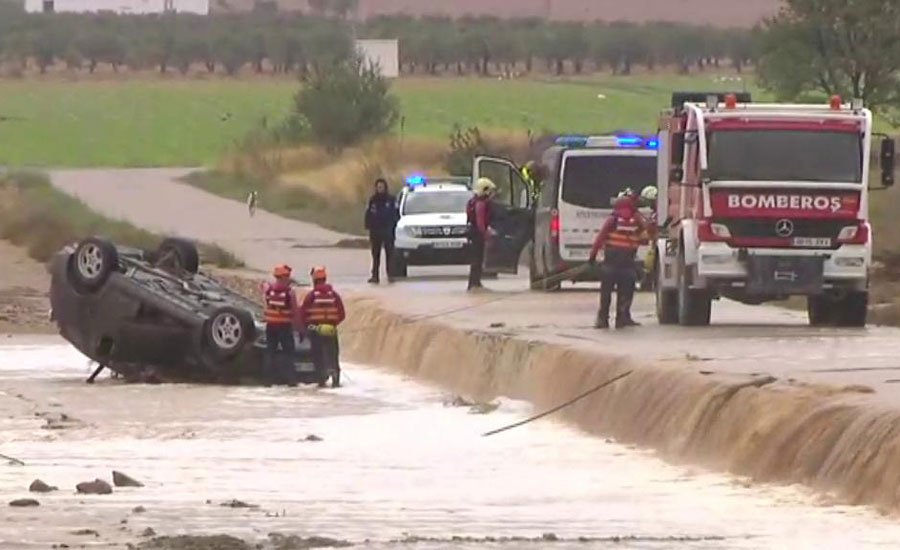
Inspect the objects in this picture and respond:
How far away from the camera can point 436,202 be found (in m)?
41.5

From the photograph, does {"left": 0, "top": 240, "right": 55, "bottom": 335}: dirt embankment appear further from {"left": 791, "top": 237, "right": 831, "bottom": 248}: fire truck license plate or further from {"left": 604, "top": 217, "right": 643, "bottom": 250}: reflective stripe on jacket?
{"left": 791, "top": 237, "right": 831, "bottom": 248}: fire truck license plate

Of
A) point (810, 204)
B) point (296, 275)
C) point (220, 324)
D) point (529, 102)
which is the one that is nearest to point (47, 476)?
point (220, 324)

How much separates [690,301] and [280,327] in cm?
454

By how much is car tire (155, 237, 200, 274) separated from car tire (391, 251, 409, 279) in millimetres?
10268

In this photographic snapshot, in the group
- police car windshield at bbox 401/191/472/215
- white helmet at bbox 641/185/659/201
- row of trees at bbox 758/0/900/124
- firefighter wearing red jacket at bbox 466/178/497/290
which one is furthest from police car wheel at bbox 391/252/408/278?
row of trees at bbox 758/0/900/124

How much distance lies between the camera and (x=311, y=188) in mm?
73500

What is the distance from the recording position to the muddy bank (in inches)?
609

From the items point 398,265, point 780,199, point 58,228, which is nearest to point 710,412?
point 780,199

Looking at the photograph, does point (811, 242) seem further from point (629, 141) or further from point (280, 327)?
point (629, 141)

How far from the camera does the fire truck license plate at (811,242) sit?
25625 millimetres

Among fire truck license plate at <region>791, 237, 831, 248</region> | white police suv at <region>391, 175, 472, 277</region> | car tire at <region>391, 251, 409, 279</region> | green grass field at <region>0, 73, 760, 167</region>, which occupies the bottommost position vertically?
green grass field at <region>0, 73, 760, 167</region>

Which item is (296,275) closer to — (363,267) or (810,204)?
(363,267)

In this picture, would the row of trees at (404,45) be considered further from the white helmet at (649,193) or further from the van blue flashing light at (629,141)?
the white helmet at (649,193)

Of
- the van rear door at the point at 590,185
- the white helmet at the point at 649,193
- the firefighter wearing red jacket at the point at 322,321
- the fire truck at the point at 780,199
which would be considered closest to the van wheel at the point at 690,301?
the fire truck at the point at 780,199
